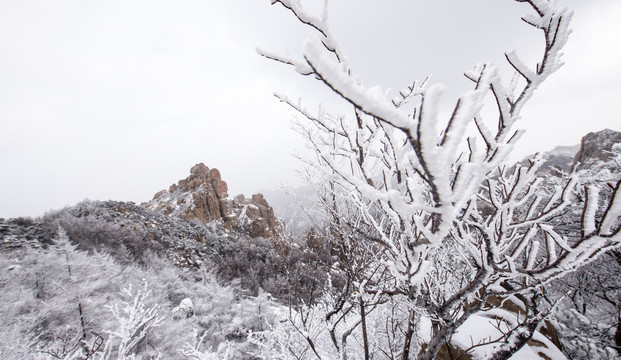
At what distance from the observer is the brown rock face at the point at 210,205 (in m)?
26.8

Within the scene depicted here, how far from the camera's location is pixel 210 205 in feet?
91.0

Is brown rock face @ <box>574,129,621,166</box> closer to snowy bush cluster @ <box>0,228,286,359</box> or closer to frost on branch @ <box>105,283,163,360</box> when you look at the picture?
snowy bush cluster @ <box>0,228,286,359</box>

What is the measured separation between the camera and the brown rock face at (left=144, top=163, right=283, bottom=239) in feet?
88.1

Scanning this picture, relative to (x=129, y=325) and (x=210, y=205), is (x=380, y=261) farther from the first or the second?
(x=210, y=205)

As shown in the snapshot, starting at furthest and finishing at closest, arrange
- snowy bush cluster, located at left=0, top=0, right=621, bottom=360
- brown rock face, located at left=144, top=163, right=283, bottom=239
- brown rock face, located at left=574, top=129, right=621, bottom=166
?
brown rock face, located at left=144, top=163, right=283, bottom=239
brown rock face, located at left=574, top=129, right=621, bottom=166
snowy bush cluster, located at left=0, top=0, right=621, bottom=360

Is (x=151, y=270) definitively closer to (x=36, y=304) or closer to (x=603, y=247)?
(x=36, y=304)

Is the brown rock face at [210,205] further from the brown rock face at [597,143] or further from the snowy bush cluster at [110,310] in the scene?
the brown rock face at [597,143]

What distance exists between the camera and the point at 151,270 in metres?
11.3

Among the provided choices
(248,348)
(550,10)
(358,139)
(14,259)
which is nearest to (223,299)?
(248,348)

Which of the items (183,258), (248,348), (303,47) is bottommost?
(248,348)

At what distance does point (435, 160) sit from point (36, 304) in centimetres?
1148

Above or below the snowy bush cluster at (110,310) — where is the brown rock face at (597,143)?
above

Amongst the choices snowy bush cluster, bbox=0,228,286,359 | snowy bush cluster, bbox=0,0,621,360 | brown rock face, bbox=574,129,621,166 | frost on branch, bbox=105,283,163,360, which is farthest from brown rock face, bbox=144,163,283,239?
brown rock face, bbox=574,129,621,166

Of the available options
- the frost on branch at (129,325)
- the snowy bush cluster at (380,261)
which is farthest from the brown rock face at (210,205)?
the frost on branch at (129,325)
